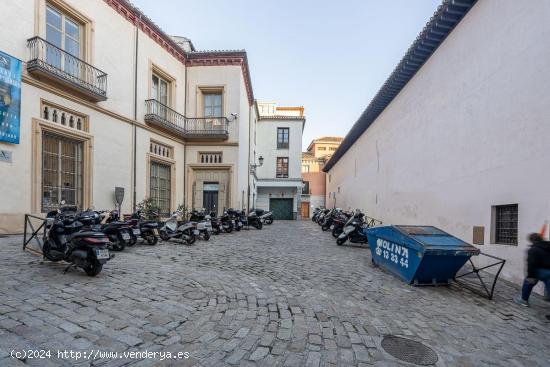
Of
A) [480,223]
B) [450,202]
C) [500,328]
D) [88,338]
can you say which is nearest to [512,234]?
[480,223]

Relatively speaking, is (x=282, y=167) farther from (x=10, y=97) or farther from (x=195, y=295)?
(x=195, y=295)

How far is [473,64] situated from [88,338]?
9.17 metres

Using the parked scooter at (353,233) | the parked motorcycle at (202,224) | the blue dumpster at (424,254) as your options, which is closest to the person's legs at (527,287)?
the blue dumpster at (424,254)

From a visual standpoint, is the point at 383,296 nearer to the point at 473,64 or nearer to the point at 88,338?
the point at 88,338

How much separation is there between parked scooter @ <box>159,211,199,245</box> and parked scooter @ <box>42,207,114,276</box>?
4.15m

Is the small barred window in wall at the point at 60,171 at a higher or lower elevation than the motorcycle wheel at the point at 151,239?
higher

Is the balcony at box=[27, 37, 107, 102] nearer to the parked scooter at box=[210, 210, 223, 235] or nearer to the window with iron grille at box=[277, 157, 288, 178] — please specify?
the parked scooter at box=[210, 210, 223, 235]

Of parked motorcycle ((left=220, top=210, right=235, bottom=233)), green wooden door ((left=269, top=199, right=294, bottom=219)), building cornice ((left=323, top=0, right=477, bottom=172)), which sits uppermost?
building cornice ((left=323, top=0, right=477, bottom=172))

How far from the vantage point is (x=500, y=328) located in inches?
157

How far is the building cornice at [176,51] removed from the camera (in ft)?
42.4

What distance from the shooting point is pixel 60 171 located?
1017 centimetres

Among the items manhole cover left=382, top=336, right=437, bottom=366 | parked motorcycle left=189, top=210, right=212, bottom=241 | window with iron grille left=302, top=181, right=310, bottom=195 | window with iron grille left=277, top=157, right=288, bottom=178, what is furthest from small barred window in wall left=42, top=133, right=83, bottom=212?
window with iron grille left=302, top=181, right=310, bottom=195

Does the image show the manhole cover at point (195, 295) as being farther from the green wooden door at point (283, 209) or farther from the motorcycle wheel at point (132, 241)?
the green wooden door at point (283, 209)

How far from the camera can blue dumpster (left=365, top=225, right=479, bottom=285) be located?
5363 mm
